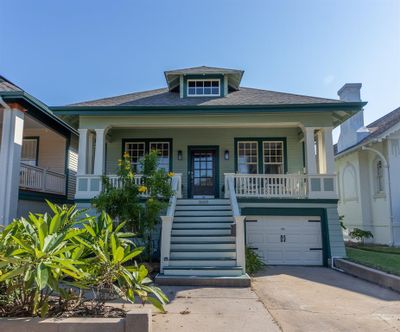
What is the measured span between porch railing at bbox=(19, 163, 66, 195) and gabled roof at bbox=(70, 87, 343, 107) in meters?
2.67

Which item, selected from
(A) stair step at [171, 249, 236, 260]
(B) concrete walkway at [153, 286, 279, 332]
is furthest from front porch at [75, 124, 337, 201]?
(B) concrete walkway at [153, 286, 279, 332]

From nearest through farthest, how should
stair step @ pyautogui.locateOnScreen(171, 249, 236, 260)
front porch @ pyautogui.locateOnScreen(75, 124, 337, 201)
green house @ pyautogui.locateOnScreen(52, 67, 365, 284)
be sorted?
stair step @ pyautogui.locateOnScreen(171, 249, 236, 260)
green house @ pyautogui.locateOnScreen(52, 67, 365, 284)
front porch @ pyautogui.locateOnScreen(75, 124, 337, 201)

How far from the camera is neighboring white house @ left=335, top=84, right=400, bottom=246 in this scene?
1312 centimetres

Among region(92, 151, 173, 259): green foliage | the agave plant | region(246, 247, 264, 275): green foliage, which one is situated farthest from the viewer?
region(246, 247, 264, 275): green foliage

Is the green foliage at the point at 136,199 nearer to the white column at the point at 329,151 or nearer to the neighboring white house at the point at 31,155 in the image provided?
the neighboring white house at the point at 31,155

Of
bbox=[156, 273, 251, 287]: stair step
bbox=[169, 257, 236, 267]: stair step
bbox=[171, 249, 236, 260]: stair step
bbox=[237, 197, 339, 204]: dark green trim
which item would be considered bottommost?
bbox=[156, 273, 251, 287]: stair step

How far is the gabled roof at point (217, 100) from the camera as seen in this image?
11719mm

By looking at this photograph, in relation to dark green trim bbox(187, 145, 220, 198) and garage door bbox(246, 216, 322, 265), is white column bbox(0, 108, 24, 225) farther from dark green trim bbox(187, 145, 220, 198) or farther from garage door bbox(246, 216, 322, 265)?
garage door bbox(246, 216, 322, 265)

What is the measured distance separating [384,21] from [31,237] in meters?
9.90

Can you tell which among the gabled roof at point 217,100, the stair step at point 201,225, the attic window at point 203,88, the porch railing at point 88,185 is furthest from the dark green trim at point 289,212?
the attic window at point 203,88

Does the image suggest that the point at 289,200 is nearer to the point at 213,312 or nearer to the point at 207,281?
the point at 207,281

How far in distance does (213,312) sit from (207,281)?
2.14m

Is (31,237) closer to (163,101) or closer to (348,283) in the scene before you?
(348,283)

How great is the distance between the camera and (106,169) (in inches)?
533
